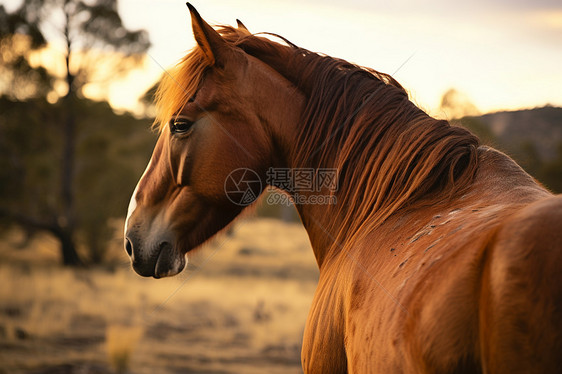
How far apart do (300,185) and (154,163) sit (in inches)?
31.1

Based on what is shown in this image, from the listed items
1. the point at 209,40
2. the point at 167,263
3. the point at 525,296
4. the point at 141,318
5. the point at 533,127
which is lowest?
the point at 141,318

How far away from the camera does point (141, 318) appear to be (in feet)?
36.7

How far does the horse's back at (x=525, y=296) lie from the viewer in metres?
1.15

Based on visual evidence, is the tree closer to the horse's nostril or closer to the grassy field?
the grassy field

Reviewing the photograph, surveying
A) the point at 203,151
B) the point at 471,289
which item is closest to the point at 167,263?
the point at 203,151

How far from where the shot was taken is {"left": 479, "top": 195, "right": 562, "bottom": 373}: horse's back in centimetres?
115

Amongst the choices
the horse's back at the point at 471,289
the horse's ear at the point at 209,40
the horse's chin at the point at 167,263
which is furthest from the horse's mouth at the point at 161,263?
the horse's back at the point at 471,289

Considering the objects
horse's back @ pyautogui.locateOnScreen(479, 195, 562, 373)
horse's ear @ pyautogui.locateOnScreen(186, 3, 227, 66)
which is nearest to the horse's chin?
horse's ear @ pyautogui.locateOnScreen(186, 3, 227, 66)

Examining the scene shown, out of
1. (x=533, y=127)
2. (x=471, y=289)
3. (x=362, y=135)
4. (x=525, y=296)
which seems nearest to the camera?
(x=525, y=296)

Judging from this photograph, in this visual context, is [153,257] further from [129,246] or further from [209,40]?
[209,40]

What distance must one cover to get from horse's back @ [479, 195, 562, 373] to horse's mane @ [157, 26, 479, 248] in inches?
24.5

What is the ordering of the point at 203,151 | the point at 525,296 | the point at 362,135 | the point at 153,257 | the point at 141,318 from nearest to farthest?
the point at 525,296, the point at 362,135, the point at 203,151, the point at 153,257, the point at 141,318

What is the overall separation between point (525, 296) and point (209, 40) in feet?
6.06

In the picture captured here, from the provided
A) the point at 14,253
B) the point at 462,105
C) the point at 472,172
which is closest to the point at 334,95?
the point at 472,172
